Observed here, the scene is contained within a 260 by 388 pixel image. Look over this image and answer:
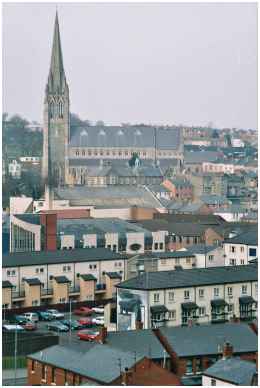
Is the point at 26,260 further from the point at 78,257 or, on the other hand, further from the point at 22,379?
the point at 22,379

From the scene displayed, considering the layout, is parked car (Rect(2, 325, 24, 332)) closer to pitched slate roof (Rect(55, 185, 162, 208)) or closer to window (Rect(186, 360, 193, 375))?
window (Rect(186, 360, 193, 375))

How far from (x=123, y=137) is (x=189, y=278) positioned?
18.1 metres

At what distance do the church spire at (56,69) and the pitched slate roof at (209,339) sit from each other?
673 inches

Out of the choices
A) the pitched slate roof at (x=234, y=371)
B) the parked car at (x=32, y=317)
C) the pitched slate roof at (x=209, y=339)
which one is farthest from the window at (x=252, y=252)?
the pitched slate roof at (x=234, y=371)

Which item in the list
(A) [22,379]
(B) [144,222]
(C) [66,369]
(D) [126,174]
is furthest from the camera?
(D) [126,174]

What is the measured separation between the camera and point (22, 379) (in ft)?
16.6

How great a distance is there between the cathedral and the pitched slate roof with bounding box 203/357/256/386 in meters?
17.2

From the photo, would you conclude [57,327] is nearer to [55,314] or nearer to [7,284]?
[55,314]

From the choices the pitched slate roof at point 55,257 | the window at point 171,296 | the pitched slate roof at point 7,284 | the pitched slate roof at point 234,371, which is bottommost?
the pitched slate roof at point 7,284

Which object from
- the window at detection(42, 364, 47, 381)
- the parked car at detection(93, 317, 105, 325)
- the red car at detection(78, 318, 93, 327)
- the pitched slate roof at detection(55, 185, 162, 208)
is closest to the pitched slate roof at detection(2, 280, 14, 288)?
the red car at detection(78, 318, 93, 327)

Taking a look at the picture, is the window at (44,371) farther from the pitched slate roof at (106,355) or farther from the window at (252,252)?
the window at (252,252)

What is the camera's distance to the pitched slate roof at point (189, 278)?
23.9 feet

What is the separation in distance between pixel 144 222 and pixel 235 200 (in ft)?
17.9

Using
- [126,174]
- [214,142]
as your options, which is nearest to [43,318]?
[126,174]
